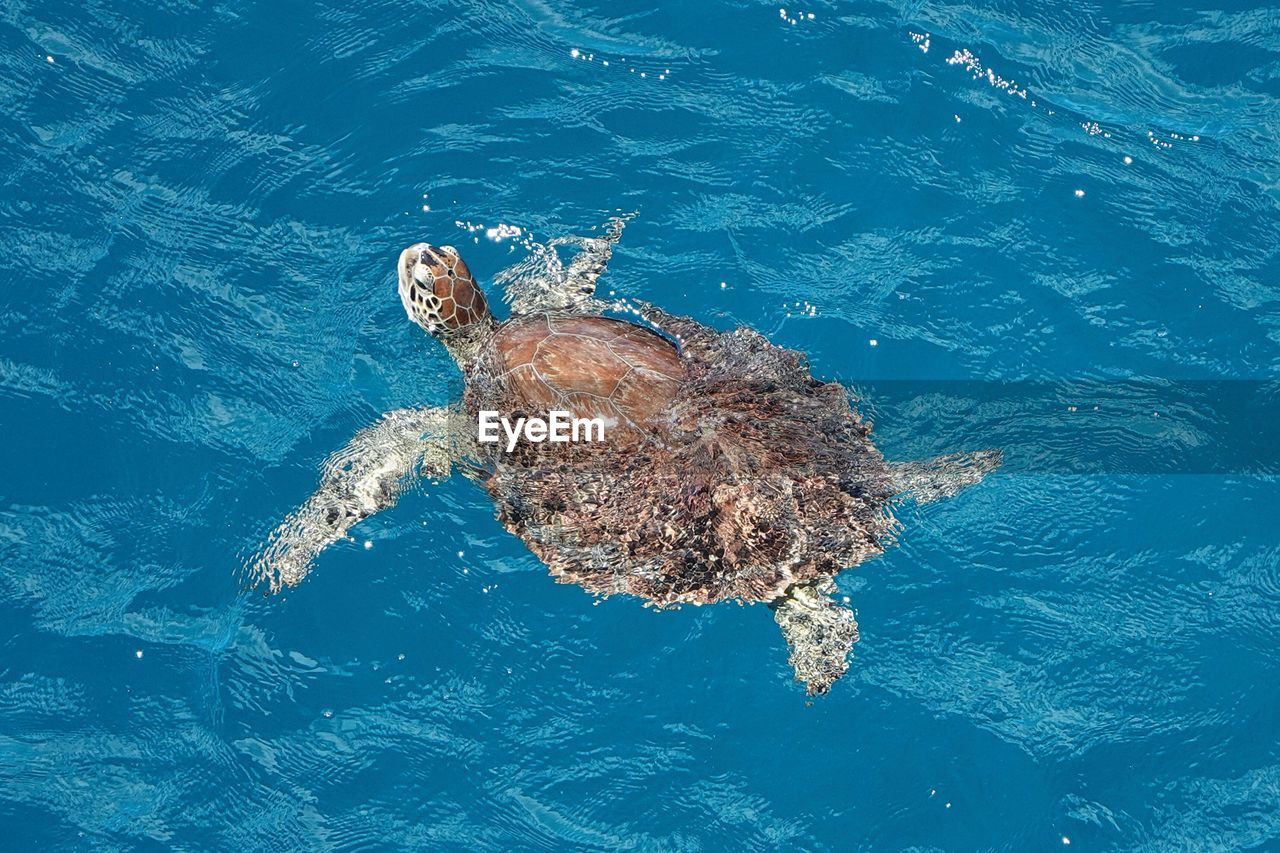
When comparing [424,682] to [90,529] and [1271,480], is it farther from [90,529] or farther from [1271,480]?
[1271,480]

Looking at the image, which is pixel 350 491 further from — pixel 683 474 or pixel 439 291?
pixel 683 474

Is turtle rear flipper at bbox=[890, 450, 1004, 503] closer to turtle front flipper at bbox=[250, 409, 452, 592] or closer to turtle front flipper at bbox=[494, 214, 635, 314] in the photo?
turtle front flipper at bbox=[494, 214, 635, 314]

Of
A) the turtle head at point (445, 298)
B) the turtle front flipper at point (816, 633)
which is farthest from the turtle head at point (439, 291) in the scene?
the turtle front flipper at point (816, 633)

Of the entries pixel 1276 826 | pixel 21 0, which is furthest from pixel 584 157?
pixel 1276 826

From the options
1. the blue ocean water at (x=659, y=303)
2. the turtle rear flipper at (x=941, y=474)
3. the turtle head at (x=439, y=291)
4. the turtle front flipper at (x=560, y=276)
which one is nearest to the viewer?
the blue ocean water at (x=659, y=303)
